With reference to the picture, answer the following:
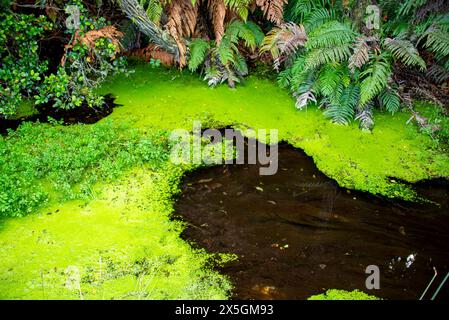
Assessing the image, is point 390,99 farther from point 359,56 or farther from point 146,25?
point 146,25

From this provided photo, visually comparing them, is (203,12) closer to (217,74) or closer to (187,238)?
(217,74)

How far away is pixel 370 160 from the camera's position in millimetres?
4898

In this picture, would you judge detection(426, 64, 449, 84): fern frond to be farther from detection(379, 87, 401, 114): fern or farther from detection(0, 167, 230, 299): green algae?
detection(0, 167, 230, 299): green algae

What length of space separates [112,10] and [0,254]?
442 centimetres

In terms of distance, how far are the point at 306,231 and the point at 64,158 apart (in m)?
2.71

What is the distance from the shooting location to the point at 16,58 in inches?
207

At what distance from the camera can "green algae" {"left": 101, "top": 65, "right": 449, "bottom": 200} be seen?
187 inches

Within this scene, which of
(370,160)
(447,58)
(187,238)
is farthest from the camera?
(447,58)

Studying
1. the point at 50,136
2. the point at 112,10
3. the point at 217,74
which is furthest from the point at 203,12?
the point at 50,136

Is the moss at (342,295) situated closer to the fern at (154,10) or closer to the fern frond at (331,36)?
Result: the fern frond at (331,36)

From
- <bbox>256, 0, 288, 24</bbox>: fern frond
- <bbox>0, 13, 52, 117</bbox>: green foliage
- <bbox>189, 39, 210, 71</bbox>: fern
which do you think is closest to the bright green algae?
<bbox>189, 39, 210, 71</bbox>: fern

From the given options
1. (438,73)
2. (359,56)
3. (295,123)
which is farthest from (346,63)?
(438,73)

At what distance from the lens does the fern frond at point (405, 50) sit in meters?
5.00

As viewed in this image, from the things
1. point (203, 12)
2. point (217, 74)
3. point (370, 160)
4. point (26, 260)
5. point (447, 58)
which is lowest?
point (26, 260)
